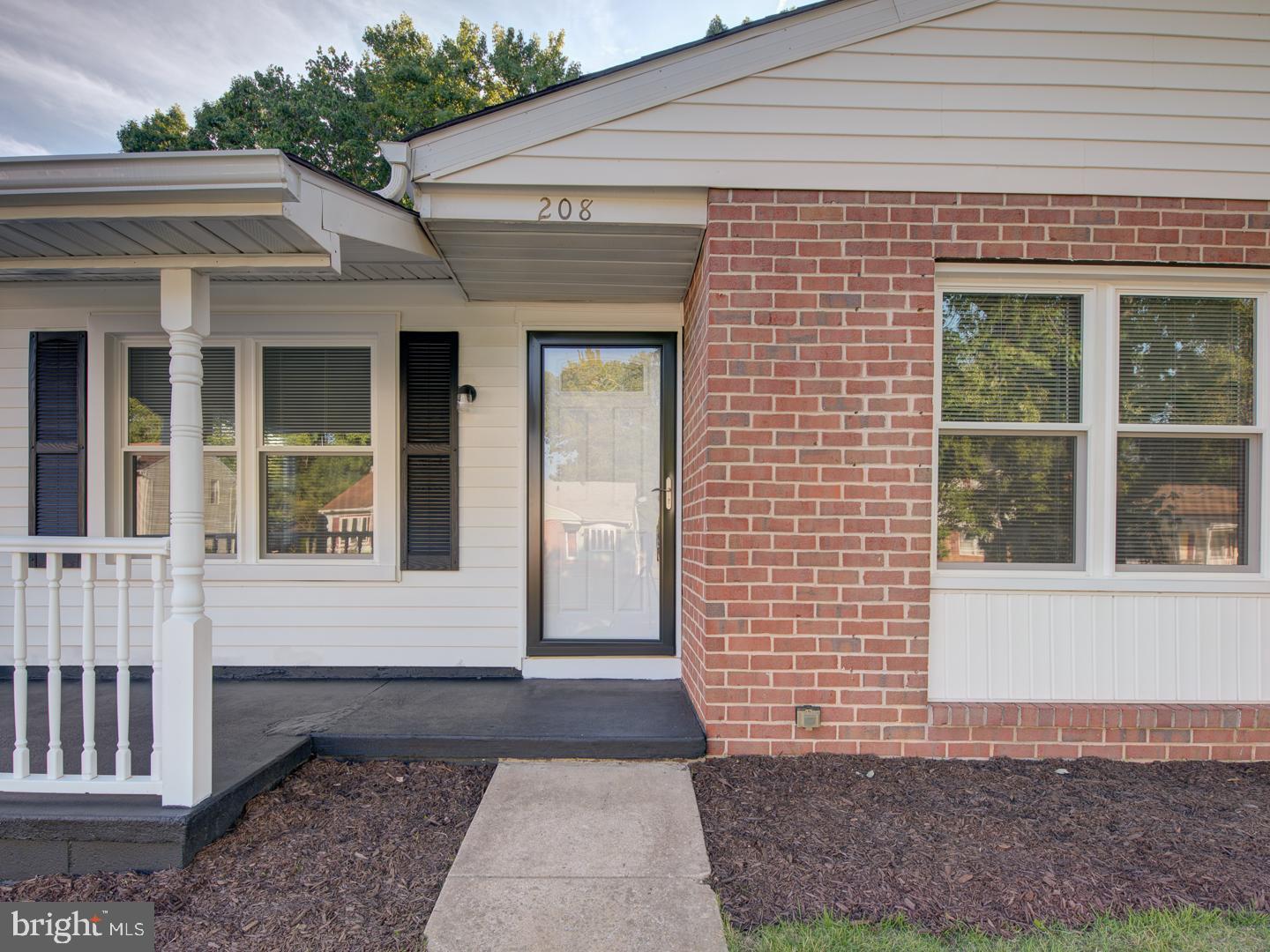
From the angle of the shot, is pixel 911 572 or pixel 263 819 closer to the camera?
pixel 263 819

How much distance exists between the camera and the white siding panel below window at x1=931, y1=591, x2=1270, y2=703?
2973 mm

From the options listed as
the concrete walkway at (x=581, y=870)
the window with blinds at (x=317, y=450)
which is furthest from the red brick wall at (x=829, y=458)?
the window with blinds at (x=317, y=450)

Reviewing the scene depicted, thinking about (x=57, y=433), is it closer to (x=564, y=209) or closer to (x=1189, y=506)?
(x=564, y=209)

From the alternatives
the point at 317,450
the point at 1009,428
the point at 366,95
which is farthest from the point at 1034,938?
the point at 366,95

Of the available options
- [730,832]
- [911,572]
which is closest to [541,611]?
[730,832]

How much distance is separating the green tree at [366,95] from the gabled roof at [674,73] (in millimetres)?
9268

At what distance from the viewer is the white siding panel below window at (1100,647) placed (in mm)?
2973

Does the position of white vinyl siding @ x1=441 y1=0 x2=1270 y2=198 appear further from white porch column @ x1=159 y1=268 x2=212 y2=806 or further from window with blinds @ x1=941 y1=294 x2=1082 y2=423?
white porch column @ x1=159 y1=268 x2=212 y2=806

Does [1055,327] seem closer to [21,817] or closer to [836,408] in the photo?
[836,408]

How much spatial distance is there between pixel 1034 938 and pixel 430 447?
3525mm

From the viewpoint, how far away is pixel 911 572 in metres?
2.88

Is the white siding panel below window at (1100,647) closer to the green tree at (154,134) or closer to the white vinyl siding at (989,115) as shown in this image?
the white vinyl siding at (989,115)

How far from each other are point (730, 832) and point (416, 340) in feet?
10.4

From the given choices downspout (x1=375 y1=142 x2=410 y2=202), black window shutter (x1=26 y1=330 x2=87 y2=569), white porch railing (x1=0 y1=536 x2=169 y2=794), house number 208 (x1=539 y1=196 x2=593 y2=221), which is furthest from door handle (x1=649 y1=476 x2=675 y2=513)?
black window shutter (x1=26 y1=330 x2=87 y2=569)
